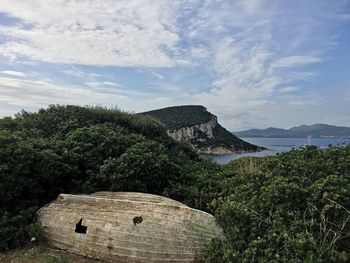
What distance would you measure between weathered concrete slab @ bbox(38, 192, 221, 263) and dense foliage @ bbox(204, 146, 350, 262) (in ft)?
1.89

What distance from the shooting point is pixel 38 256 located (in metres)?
7.13

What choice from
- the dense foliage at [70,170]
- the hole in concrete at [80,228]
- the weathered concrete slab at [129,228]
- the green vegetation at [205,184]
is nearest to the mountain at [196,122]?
the green vegetation at [205,184]

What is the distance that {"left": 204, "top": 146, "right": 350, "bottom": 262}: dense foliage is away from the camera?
5.14 m

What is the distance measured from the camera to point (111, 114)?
14.3 metres

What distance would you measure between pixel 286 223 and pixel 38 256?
4.57 meters

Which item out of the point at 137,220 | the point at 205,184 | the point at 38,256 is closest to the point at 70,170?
the point at 38,256

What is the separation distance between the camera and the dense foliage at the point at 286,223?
514 centimetres

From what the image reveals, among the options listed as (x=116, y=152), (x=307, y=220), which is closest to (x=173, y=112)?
(x=116, y=152)

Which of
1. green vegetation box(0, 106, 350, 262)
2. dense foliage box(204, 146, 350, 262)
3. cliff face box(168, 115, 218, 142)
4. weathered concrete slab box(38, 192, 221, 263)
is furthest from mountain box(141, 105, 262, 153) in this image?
dense foliage box(204, 146, 350, 262)

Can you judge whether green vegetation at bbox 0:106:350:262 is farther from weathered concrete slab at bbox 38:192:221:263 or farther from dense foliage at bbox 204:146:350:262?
weathered concrete slab at bbox 38:192:221:263

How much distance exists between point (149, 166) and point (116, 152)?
132 cm

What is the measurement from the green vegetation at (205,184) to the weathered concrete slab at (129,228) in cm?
48

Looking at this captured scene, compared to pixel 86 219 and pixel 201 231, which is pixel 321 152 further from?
pixel 86 219

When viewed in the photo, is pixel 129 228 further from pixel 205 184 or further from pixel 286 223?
pixel 205 184
